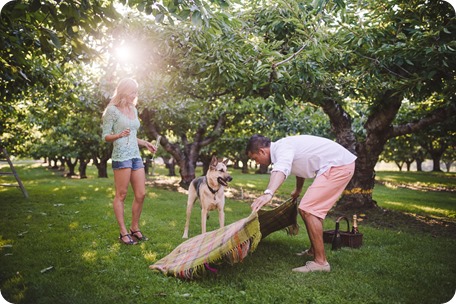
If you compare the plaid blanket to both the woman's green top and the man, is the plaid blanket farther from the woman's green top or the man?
the woman's green top

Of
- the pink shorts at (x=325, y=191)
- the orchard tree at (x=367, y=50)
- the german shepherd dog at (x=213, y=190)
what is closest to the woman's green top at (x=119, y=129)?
the german shepherd dog at (x=213, y=190)

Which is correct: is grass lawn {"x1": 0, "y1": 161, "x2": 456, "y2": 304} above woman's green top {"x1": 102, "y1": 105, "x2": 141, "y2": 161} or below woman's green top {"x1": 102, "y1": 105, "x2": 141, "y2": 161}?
below

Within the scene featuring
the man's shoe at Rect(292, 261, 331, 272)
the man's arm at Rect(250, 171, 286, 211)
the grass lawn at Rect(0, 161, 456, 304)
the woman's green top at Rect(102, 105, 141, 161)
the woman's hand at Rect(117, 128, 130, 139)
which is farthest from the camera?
the woman's green top at Rect(102, 105, 141, 161)

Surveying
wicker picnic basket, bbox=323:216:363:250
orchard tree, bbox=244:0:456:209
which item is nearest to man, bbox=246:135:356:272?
wicker picnic basket, bbox=323:216:363:250

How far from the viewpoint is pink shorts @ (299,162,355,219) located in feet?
12.5

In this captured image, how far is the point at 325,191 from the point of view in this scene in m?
3.83

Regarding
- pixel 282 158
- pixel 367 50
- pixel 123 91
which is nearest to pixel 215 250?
pixel 282 158

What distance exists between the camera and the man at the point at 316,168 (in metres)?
3.82

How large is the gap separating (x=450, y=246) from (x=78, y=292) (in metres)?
5.56

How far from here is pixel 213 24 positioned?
12.8 feet

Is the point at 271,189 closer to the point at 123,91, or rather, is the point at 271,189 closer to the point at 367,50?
the point at 123,91

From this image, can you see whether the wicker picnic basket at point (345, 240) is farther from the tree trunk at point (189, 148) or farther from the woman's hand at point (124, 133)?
the tree trunk at point (189, 148)

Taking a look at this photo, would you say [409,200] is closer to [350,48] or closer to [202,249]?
[350,48]

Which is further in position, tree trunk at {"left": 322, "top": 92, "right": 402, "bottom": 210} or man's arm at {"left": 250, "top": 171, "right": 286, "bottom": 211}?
tree trunk at {"left": 322, "top": 92, "right": 402, "bottom": 210}
